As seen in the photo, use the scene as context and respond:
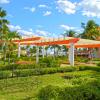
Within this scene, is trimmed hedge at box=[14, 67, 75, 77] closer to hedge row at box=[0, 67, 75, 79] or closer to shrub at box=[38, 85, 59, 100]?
hedge row at box=[0, 67, 75, 79]

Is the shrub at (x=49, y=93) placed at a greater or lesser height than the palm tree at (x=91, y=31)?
lesser

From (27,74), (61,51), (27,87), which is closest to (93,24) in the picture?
(61,51)

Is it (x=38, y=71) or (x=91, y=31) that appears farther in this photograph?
(x=91, y=31)

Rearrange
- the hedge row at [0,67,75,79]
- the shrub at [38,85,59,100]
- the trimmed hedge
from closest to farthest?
the shrub at [38,85,59,100]
the hedge row at [0,67,75,79]
the trimmed hedge

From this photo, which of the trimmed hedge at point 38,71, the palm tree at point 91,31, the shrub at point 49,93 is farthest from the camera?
the palm tree at point 91,31

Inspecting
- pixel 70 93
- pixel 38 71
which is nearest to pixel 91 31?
pixel 38 71

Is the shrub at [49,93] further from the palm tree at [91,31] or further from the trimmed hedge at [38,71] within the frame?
the palm tree at [91,31]

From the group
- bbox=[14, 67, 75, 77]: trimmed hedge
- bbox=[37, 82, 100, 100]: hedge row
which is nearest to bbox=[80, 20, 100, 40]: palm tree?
bbox=[14, 67, 75, 77]: trimmed hedge

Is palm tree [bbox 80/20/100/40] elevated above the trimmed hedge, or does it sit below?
above

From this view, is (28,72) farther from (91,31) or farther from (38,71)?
(91,31)

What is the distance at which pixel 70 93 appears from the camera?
25.6 feet

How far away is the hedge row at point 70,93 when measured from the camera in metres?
7.77

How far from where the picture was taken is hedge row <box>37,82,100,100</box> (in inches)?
306

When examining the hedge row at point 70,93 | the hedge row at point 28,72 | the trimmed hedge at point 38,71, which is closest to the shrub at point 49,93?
the hedge row at point 70,93
